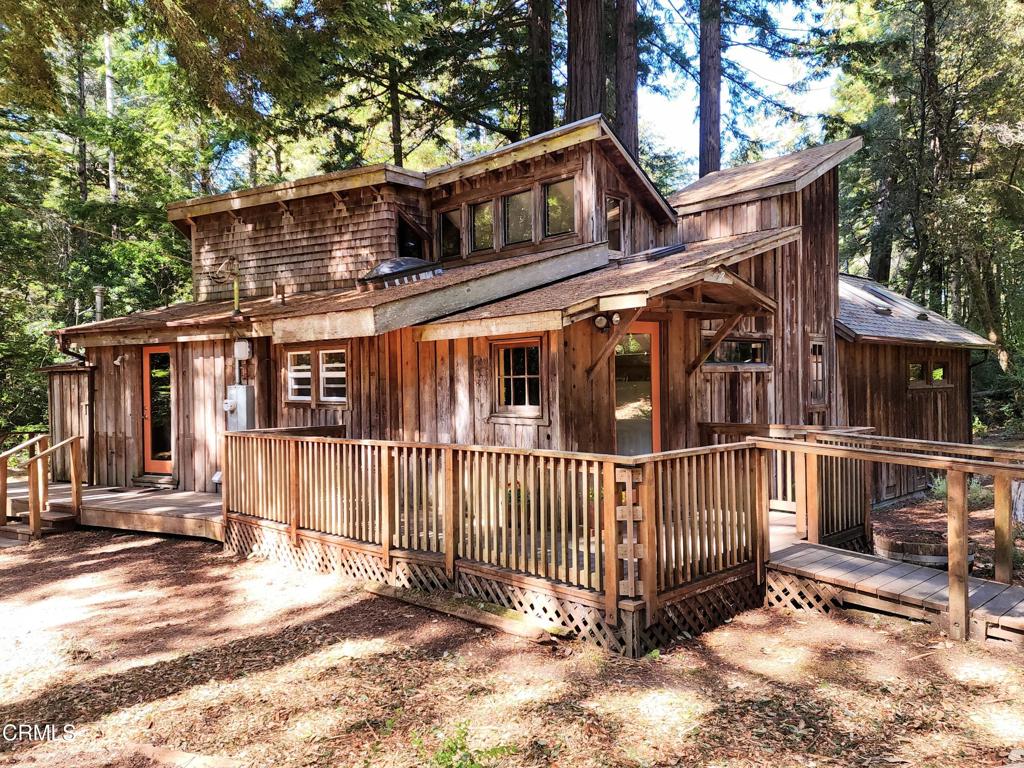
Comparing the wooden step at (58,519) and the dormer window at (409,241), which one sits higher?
the dormer window at (409,241)

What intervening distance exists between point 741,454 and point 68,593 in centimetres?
692

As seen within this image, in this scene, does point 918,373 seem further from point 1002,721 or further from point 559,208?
point 1002,721

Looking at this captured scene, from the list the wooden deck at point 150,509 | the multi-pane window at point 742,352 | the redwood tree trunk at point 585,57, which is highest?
the redwood tree trunk at point 585,57

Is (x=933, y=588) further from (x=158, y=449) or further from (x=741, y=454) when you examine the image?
(x=158, y=449)

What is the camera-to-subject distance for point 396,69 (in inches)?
643

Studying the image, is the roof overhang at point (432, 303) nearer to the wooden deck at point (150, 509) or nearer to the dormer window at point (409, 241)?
the wooden deck at point (150, 509)

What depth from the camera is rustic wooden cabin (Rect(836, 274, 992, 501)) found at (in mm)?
11445

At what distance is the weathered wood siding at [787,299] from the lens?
31.8 ft

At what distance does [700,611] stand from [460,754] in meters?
2.51

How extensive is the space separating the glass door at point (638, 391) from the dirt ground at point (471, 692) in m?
3.38

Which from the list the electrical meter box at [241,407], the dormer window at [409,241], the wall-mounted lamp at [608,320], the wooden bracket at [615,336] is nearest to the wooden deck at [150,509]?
the electrical meter box at [241,407]

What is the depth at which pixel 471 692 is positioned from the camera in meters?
4.11

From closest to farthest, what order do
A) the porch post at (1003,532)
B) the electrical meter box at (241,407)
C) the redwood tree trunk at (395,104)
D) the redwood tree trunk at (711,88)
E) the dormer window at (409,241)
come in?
the porch post at (1003,532)
the electrical meter box at (241,407)
the dormer window at (409,241)
the redwood tree trunk at (395,104)
the redwood tree trunk at (711,88)
